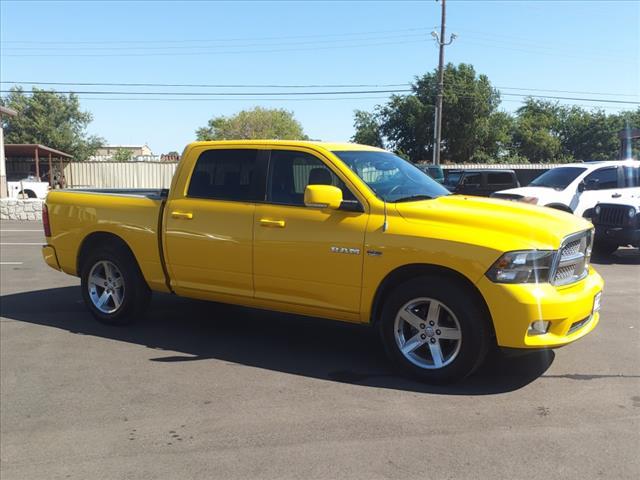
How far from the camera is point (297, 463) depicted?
3.31 meters

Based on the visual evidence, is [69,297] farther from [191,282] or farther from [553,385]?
[553,385]

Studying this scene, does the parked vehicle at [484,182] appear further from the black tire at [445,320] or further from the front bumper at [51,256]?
the black tire at [445,320]

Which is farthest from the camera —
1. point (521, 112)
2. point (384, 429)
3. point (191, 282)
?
point (521, 112)

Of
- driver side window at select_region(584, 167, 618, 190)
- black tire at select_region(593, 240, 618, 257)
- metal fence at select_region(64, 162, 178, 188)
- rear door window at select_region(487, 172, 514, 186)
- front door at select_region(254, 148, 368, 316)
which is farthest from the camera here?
metal fence at select_region(64, 162, 178, 188)

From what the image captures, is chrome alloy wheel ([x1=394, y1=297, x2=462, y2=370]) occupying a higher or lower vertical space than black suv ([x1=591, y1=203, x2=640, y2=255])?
lower

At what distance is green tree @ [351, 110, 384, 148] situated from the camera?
49.6 metres

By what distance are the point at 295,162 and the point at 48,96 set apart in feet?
180

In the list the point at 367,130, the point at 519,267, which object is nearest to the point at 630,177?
the point at 519,267

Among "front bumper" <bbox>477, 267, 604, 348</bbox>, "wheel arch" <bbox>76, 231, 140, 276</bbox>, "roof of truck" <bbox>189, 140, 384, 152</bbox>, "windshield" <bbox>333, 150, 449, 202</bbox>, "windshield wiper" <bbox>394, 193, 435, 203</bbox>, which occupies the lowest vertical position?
"front bumper" <bbox>477, 267, 604, 348</bbox>

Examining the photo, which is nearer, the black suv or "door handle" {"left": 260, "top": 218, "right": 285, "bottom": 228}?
"door handle" {"left": 260, "top": 218, "right": 285, "bottom": 228}

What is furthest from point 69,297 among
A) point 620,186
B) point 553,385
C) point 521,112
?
point 521,112

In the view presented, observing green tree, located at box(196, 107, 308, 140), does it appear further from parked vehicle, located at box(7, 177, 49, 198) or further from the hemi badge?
the hemi badge

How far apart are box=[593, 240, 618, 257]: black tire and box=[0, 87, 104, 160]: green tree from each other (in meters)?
49.5

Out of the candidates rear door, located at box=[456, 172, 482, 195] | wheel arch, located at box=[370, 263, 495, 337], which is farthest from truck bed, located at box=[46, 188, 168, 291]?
rear door, located at box=[456, 172, 482, 195]
